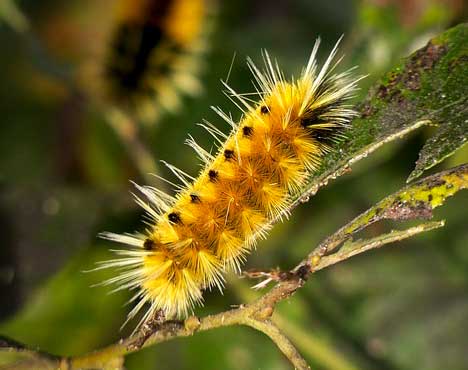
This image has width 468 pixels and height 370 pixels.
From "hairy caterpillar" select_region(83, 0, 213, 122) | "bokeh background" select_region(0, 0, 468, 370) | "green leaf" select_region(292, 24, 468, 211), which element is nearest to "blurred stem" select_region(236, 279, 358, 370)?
"bokeh background" select_region(0, 0, 468, 370)

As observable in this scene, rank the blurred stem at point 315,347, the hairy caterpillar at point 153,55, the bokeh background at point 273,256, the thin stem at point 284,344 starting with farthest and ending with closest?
the hairy caterpillar at point 153,55 → the bokeh background at point 273,256 → the blurred stem at point 315,347 → the thin stem at point 284,344

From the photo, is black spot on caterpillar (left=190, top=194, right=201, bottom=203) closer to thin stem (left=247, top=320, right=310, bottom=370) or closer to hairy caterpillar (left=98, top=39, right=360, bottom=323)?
hairy caterpillar (left=98, top=39, right=360, bottom=323)

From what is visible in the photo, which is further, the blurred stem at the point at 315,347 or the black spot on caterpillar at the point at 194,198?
the blurred stem at the point at 315,347

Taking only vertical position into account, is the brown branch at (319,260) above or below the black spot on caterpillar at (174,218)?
below

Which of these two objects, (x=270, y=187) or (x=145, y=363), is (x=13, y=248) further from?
(x=270, y=187)

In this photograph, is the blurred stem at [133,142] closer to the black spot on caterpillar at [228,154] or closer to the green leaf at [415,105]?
the black spot on caterpillar at [228,154]

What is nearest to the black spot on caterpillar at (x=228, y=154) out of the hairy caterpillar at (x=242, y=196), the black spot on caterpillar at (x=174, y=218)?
the hairy caterpillar at (x=242, y=196)

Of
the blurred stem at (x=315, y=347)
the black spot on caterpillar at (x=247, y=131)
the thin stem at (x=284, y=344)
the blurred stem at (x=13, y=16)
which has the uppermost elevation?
the blurred stem at (x=13, y=16)
